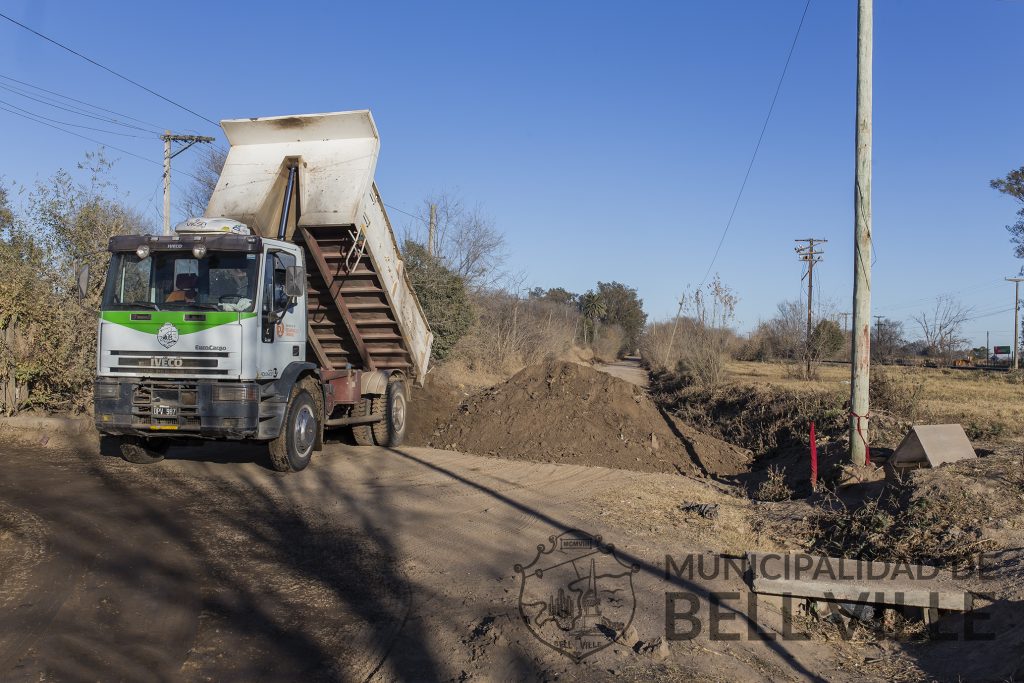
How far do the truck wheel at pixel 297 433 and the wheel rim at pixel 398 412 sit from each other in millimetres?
2685

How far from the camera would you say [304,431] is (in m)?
9.92

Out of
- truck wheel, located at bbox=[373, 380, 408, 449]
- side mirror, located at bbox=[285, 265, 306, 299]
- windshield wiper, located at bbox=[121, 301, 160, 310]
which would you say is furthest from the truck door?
truck wheel, located at bbox=[373, 380, 408, 449]

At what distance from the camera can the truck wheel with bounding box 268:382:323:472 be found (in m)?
9.36

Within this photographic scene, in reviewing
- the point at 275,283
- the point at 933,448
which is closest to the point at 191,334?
the point at 275,283

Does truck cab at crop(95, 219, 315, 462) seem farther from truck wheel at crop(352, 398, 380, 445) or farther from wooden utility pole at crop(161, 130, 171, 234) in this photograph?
wooden utility pole at crop(161, 130, 171, 234)

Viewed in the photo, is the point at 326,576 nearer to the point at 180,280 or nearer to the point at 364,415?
the point at 180,280

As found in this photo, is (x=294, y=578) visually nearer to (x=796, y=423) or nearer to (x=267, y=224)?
(x=267, y=224)

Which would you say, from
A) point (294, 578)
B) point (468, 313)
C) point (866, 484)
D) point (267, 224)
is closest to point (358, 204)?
point (267, 224)

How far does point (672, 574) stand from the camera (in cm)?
638

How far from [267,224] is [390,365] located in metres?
3.74

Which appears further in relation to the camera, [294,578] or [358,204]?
[358,204]

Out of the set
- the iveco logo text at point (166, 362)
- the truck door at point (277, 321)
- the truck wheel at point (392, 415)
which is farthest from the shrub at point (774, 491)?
the iveco logo text at point (166, 362)

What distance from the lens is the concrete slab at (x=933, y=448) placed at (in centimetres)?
892

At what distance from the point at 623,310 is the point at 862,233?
255ft
